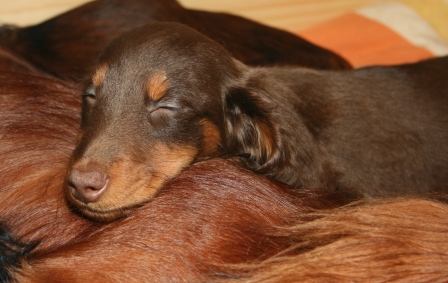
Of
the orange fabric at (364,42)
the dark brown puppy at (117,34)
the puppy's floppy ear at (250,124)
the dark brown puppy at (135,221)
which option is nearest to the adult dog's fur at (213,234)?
the dark brown puppy at (135,221)

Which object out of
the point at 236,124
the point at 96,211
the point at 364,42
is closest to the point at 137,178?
the point at 96,211

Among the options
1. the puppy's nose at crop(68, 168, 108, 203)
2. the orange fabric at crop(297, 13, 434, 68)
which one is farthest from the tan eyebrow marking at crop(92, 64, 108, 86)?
the orange fabric at crop(297, 13, 434, 68)

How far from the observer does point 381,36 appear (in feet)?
8.88

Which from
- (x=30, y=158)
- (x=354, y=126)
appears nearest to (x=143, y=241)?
(x=30, y=158)

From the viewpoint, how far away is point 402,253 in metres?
1.08

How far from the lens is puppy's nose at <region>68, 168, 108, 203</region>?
1.19 m

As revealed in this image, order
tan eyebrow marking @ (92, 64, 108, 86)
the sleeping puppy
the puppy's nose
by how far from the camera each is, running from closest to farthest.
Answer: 1. the puppy's nose
2. the sleeping puppy
3. tan eyebrow marking @ (92, 64, 108, 86)

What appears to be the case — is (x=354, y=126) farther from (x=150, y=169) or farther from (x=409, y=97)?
(x=150, y=169)

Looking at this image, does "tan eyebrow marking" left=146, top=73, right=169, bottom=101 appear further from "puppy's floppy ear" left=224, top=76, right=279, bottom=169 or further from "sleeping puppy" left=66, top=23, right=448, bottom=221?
"puppy's floppy ear" left=224, top=76, right=279, bottom=169

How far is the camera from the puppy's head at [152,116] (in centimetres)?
126

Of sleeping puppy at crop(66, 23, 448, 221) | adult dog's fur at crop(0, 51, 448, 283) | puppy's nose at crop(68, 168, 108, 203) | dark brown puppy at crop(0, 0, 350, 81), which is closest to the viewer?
adult dog's fur at crop(0, 51, 448, 283)

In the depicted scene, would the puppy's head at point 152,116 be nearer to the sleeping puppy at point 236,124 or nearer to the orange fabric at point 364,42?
the sleeping puppy at point 236,124

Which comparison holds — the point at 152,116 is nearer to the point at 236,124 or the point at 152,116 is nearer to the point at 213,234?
the point at 236,124

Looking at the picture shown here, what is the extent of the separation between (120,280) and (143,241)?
0.29 feet
